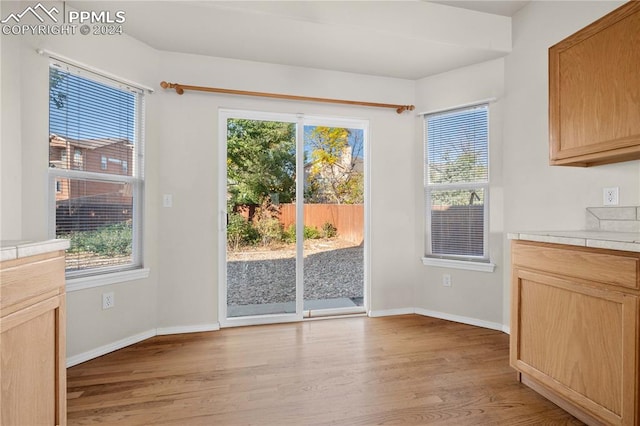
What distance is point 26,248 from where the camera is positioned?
1.14 metres

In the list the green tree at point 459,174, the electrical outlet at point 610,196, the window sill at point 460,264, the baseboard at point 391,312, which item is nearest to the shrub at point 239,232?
the baseboard at point 391,312

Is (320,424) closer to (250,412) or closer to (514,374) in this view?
(250,412)

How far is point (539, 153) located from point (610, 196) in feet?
2.12

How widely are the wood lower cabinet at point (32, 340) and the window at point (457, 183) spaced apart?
303 cm

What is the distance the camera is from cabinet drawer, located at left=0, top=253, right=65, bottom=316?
106 centimetres

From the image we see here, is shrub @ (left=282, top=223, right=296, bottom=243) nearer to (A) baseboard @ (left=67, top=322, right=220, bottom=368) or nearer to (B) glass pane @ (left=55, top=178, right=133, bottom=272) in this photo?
(A) baseboard @ (left=67, top=322, right=220, bottom=368)

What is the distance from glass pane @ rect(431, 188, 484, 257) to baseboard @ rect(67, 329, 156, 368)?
283 centimetres

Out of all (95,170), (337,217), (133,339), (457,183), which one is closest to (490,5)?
(457,183)

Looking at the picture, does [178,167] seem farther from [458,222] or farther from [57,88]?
[458,222]

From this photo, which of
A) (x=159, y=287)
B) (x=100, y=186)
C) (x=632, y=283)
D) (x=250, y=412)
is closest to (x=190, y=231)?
(x=159, y=287)

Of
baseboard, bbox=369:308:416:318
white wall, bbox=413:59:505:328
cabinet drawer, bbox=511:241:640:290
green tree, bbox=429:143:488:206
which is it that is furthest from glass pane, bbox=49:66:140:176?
cabinet drawer, bbox=511:241:640:290

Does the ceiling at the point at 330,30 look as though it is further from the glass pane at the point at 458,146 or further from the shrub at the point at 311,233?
the shrub at the point at 311,233

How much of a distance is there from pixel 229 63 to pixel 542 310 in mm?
3059

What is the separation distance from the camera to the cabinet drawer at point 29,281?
1063 millimetres
